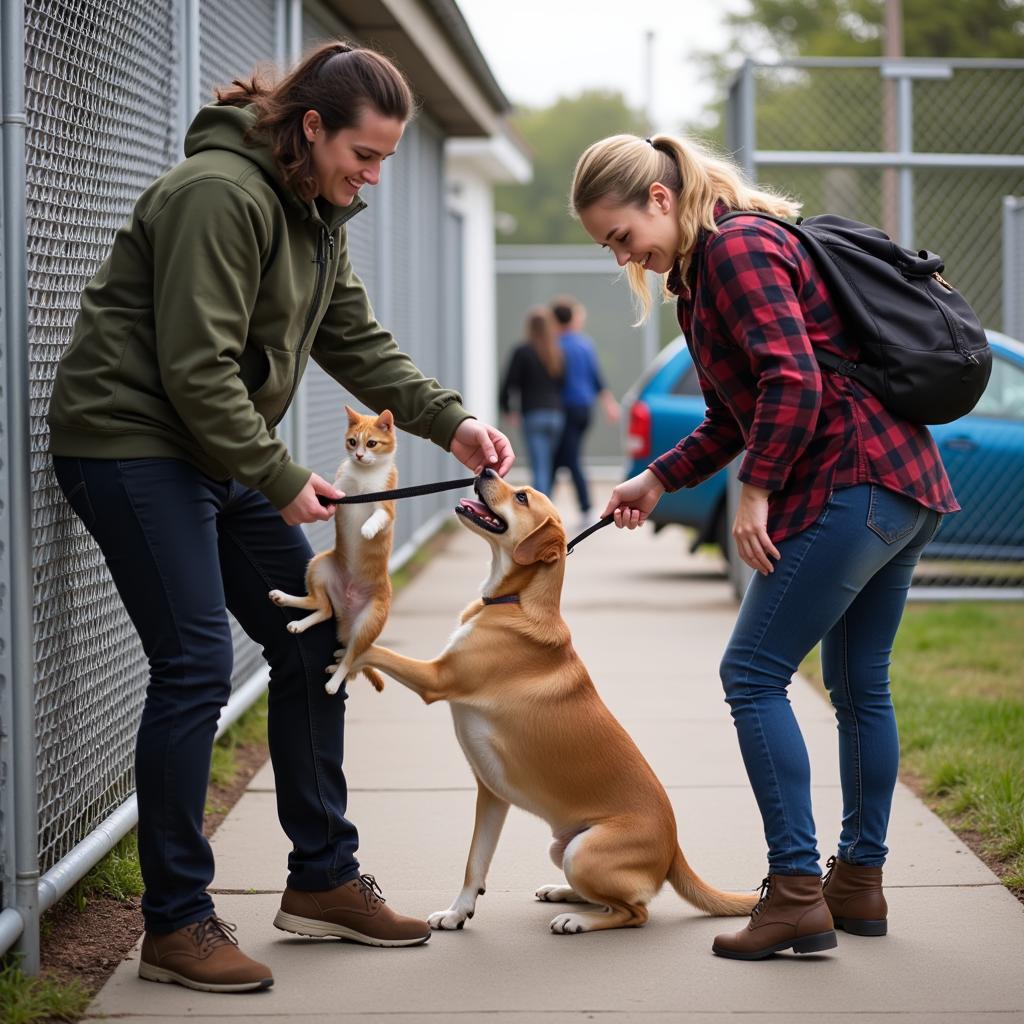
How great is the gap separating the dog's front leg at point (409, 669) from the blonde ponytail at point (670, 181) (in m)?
1.19

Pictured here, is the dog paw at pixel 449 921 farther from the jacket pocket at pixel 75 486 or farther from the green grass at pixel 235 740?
the green grass at pixel 235 740

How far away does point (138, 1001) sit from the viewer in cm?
340

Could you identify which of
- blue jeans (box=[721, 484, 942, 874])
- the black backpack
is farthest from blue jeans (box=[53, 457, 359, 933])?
the black backpack

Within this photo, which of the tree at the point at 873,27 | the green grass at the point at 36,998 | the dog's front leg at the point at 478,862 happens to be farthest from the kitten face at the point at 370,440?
the tree at the point at 873,27

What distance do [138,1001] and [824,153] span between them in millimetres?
7592

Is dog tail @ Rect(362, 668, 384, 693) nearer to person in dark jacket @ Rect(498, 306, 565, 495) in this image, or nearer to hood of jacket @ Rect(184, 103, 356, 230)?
hood of jacket @ Rect(184, 103, 356, 230)

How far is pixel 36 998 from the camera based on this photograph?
10.9 ft

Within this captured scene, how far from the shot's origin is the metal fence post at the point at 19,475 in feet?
10.9

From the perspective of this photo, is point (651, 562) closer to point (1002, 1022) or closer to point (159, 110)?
point (159, 110)

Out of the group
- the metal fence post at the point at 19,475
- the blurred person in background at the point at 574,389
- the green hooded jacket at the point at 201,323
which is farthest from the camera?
the blurred person in background at the point at 574,389

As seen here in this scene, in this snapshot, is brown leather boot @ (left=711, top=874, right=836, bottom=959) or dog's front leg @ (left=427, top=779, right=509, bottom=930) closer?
brown leather boot @ (left=711, top=874, right=836, bottom=959)

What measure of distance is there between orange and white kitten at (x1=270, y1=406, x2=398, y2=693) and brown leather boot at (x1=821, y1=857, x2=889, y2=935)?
142 cm

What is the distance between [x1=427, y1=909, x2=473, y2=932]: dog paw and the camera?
3945mm

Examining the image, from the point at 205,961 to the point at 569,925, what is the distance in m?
0.99
